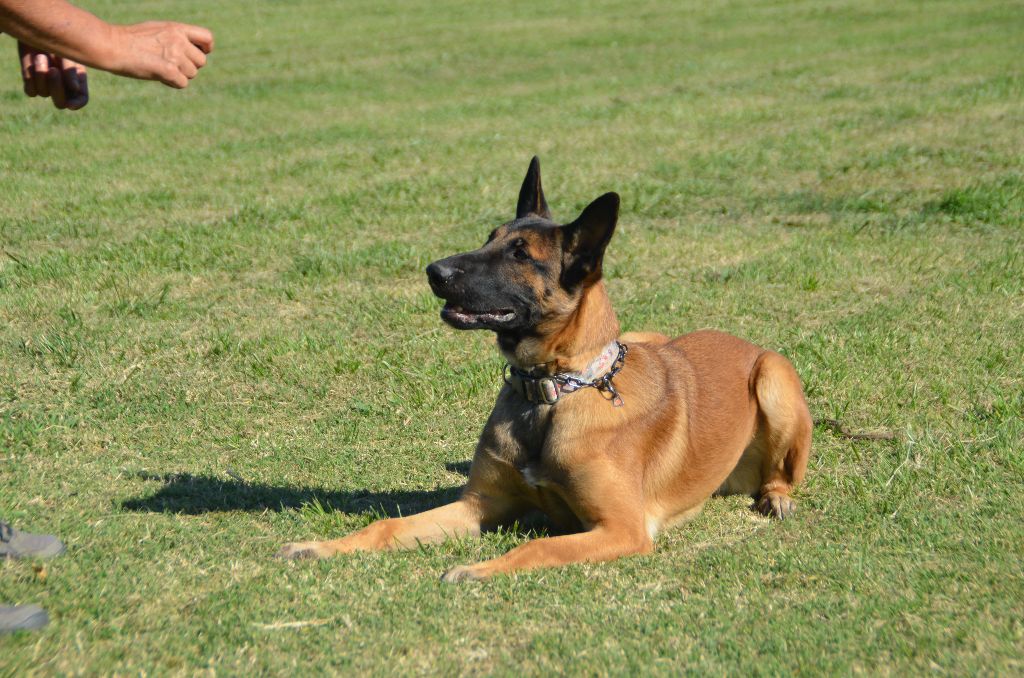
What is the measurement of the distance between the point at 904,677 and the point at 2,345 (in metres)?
5.48

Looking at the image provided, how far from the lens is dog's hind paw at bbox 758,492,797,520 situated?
17.0ft

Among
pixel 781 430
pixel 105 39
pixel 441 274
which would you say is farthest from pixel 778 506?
pixel 105 39

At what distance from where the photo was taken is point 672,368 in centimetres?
517

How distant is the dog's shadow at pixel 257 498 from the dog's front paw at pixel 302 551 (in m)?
0.48

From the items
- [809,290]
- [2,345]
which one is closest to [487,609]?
[2,345]

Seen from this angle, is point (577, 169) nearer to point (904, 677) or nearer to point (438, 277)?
point (438, 277)

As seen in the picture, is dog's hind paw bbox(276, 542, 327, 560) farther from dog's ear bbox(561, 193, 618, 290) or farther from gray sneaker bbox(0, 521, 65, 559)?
dog's ear bbox(561, 193, 618, 290)

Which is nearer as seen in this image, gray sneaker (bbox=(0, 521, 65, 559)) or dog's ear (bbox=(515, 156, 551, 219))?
gray sneaker (bbox=(0, 521, 65, 559))

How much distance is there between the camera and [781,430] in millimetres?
5410

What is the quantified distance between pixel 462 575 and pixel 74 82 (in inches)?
86.3

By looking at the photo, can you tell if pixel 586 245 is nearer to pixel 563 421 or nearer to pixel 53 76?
pixel 563 421

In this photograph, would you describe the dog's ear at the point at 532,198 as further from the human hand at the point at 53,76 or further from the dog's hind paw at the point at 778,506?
the human hand at the point at 53,76

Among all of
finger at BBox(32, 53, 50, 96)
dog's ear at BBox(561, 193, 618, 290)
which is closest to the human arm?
finger at BBox(32, 53, 50, 96)

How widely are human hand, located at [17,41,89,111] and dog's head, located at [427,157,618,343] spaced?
1394 mm
